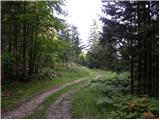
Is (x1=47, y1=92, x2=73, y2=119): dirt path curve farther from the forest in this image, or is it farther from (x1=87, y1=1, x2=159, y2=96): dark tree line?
(x1=87, y1=1, x2=159, y2=96): dark tree line

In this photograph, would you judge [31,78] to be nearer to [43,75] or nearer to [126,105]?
[43,75]

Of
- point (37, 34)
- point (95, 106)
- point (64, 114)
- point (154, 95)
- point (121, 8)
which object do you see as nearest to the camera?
point (64, 114)

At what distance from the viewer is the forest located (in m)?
10.2

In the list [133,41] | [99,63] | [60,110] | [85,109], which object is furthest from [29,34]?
[85,109]

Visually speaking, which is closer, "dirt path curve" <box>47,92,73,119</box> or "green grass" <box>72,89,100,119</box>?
"green grass" <box>72,89,100,119</box>

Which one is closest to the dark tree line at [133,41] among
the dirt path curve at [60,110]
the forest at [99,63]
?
the forest at [99,63]

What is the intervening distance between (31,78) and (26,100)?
6.78m

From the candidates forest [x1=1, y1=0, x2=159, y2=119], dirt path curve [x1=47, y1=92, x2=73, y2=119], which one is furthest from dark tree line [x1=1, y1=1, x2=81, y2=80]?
dirt path curve [x1=47, y1=92, x2=73, y2=119]

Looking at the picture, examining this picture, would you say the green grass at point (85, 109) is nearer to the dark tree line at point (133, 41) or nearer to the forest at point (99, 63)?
the forest at point (99, 63)

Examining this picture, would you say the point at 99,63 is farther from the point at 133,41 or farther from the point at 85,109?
the point at 85,109

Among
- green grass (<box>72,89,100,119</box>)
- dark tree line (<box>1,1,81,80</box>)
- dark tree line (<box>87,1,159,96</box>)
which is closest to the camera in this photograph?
green grass (<box>72,89,100,119</box>)

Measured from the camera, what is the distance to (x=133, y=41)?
46.9 ft

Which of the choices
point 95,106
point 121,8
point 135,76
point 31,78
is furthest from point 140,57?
point 31,78

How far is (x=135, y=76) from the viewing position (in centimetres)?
1541
